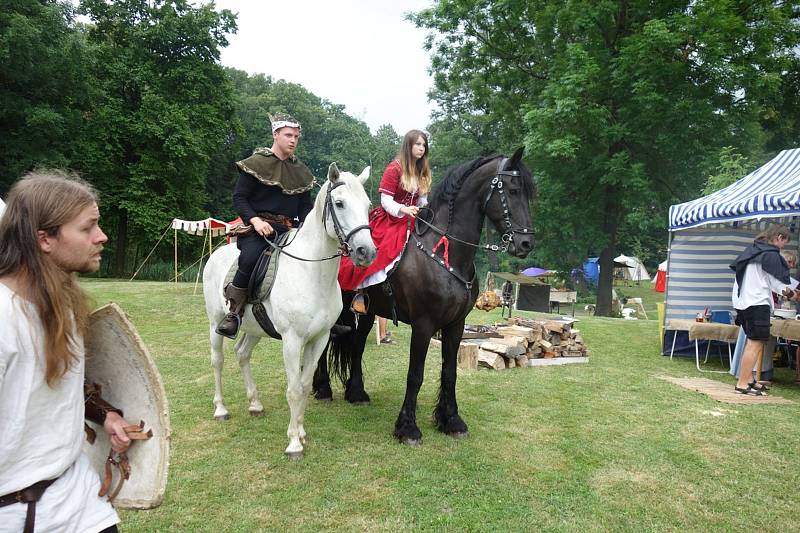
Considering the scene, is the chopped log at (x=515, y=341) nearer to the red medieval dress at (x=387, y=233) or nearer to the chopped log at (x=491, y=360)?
the chopped log at (x=491, y=360)

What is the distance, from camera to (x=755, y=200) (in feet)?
21.0

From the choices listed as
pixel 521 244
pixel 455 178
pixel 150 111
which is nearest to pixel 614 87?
pixel 455 178

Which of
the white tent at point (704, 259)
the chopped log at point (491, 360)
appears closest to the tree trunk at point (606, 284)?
the white tent at point (704, 259)

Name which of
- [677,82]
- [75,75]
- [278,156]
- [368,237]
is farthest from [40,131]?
[677,82]

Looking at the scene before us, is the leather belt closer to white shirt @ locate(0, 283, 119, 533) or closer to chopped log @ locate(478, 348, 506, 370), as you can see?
white shirt @ locate(0, 283, 119, 533)

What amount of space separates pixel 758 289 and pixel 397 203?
4.93 m

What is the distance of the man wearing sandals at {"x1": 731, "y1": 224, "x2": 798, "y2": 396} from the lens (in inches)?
229

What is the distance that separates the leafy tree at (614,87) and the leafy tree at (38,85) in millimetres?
15001

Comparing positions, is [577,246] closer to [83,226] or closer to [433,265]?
[433,265]

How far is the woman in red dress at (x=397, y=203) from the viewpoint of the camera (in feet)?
14.0

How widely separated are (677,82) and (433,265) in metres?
13.9

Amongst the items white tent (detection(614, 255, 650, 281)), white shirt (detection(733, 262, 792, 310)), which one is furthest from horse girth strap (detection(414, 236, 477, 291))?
white tent (detection(614, 255, 650, 281))

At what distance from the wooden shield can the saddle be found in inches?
90.7

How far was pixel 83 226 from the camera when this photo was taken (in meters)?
1.37
